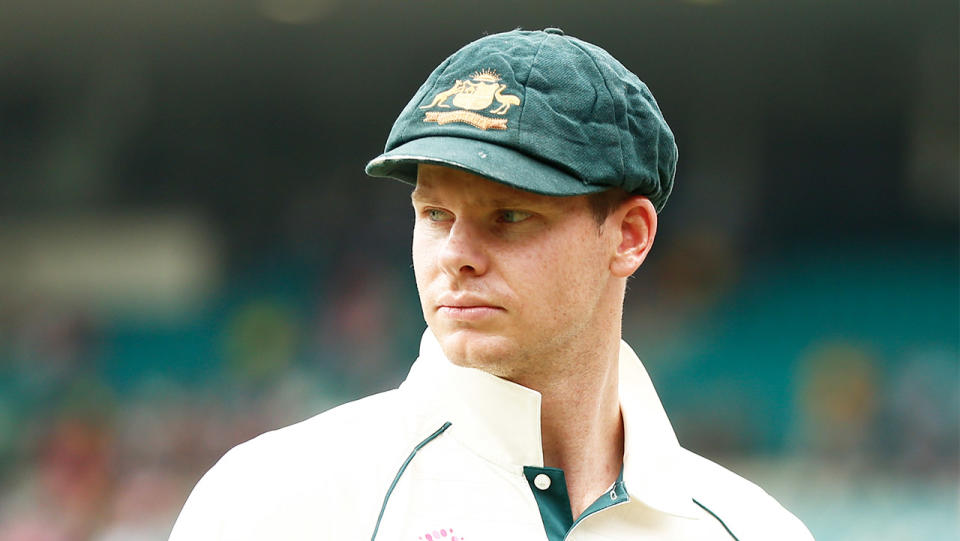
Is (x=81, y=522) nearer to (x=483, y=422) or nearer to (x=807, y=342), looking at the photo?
(x=807, y=342)

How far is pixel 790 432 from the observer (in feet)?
18.1

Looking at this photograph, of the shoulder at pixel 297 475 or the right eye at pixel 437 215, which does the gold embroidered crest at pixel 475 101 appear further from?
the shoulder at pixel 297 475

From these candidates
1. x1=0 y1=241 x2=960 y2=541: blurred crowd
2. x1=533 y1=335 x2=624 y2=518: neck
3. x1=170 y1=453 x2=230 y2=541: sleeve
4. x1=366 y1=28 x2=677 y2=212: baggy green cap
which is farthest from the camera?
Result: x1=0 y1=241 x2=960 y2=541: blurred crowd

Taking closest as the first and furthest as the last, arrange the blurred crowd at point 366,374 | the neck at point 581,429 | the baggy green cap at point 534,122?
1. the baggy green cap at point 534,122
2. the neck at point 581,429
3. the blurred crowd at point 366,374

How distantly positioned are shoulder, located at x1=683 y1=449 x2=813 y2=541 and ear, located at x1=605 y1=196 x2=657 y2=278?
352 millimetres

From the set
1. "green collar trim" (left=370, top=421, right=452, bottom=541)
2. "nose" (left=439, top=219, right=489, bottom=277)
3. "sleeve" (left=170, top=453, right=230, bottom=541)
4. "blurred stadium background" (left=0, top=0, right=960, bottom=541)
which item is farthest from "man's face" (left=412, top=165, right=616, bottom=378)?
"blurred stadium background" (left=0, top=0, right=960, bottom=541)

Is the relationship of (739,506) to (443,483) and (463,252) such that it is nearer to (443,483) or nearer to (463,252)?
(443,483)

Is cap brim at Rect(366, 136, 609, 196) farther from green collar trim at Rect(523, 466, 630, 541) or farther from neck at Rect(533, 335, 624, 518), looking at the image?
green collar trim at Rect(523, 466, 630, 541)

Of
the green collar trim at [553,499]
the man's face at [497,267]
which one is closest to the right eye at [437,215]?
the man's face at [497,267]

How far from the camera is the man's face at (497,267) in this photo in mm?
1692

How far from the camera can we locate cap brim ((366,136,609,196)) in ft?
5.32

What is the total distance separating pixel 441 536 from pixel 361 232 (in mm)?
4077

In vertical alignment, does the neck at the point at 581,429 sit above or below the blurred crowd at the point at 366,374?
above

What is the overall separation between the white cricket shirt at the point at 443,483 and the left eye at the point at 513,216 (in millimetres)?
226
